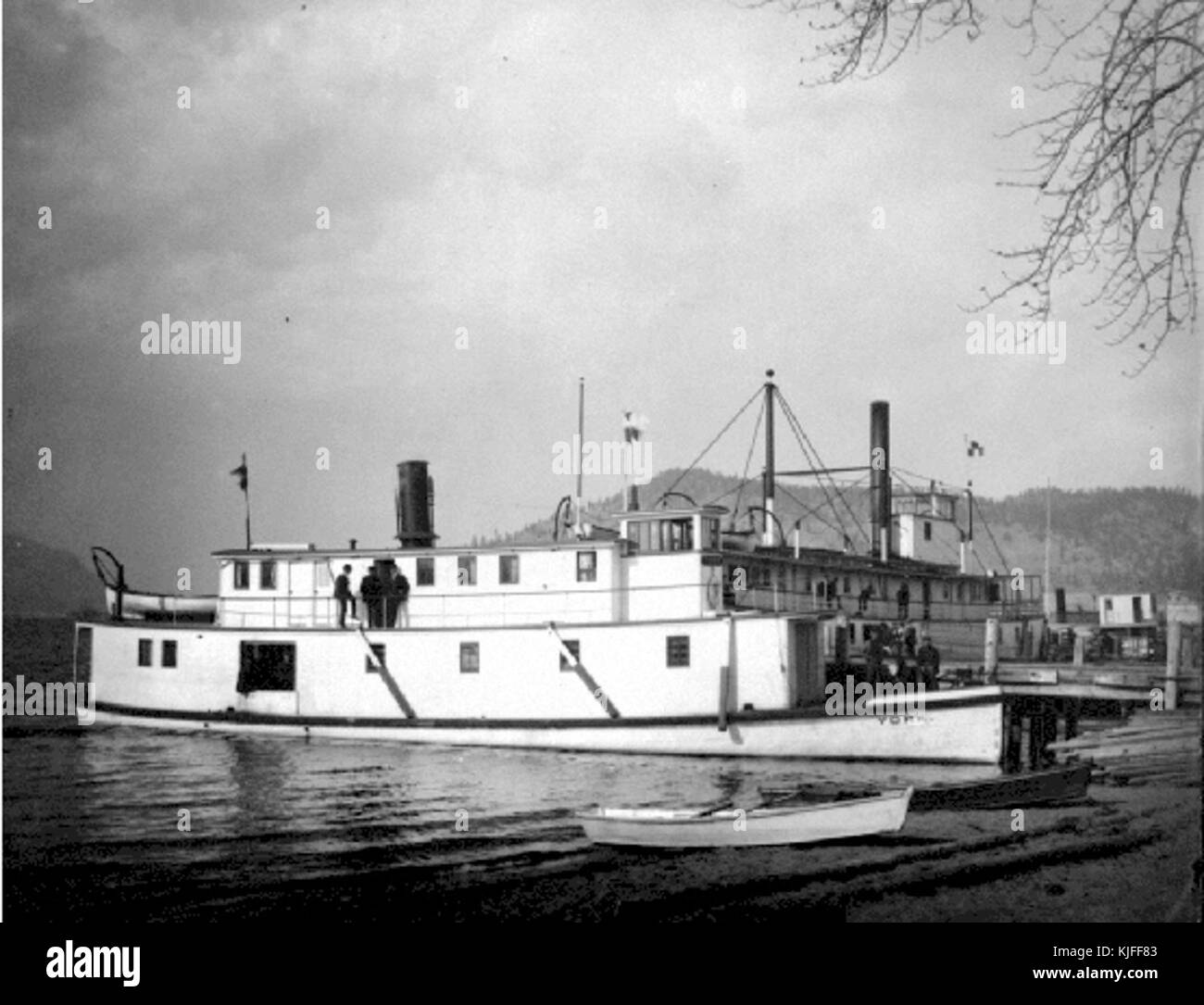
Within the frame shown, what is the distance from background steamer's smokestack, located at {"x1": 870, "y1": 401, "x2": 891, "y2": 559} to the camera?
120ft

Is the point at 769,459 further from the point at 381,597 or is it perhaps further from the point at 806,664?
Answer: the point at 381,597

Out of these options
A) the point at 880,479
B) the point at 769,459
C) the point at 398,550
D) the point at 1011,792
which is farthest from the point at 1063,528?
the point at 1011,792

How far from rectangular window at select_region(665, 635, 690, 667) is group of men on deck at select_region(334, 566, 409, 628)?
18.5ft

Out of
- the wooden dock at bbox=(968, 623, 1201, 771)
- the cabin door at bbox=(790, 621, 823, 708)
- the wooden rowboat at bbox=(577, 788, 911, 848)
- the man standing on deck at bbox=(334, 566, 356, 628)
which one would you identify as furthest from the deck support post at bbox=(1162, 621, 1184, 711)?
the man standing on deck at bbox=(334, 566, 356, 628)

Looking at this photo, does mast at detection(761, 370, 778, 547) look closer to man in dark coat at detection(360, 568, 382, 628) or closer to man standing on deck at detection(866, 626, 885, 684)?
man standing on deck at detection(866, 626, 885, 684)

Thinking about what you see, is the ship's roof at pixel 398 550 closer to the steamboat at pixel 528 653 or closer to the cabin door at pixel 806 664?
the steamboat at pixel 528 653

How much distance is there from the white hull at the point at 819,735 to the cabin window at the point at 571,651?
3.51ft

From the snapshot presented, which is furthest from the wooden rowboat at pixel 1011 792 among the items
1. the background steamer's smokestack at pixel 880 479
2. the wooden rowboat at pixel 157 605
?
the background steamer's smokestack at pixel 880 479

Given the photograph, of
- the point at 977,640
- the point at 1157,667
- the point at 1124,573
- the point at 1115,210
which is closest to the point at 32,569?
the point at 1124,573

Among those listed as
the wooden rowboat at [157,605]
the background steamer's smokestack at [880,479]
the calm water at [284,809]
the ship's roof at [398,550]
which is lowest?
the calm water at [284,809]

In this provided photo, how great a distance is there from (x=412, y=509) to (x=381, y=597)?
7.62 feet

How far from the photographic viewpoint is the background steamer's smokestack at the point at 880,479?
120 ft
